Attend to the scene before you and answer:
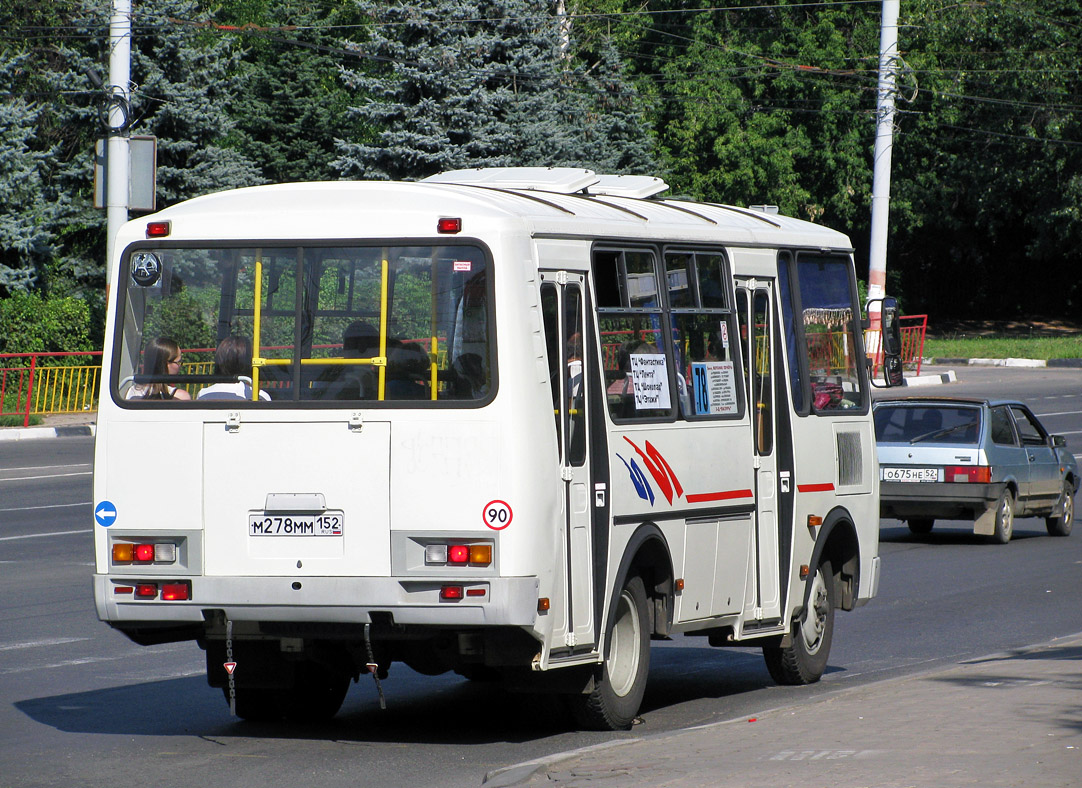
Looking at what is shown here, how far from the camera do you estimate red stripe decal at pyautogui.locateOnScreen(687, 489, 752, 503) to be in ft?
29.1

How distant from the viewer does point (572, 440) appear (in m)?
7.88

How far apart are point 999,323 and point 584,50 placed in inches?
843

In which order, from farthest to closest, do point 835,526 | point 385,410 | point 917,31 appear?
point 917,31, point 835,526, point 385,410

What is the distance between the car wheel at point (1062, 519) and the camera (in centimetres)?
1986

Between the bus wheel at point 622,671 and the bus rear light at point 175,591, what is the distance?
6.37ft

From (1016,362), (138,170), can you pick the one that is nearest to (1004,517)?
(138,170)

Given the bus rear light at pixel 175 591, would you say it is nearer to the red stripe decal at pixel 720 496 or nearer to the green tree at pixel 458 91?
the red stripe decal at pixel 720 496

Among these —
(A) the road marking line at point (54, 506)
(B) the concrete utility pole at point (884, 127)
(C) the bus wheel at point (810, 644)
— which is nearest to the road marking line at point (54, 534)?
(A) the road marking line at point (54, 506)

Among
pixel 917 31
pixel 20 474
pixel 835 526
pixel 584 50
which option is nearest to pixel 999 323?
pixel 917 31

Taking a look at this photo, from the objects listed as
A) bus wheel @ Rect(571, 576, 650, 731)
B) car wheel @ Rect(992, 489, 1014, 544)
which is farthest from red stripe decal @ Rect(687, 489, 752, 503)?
car wheel @ Rect(992, 489, 1014, 544)

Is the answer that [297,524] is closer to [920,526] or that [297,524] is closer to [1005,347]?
[920,526]

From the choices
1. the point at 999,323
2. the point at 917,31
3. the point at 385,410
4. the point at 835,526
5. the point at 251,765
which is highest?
the point at 917,31

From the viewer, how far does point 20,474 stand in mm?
22531

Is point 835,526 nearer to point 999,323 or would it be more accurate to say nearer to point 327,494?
point 327,494
